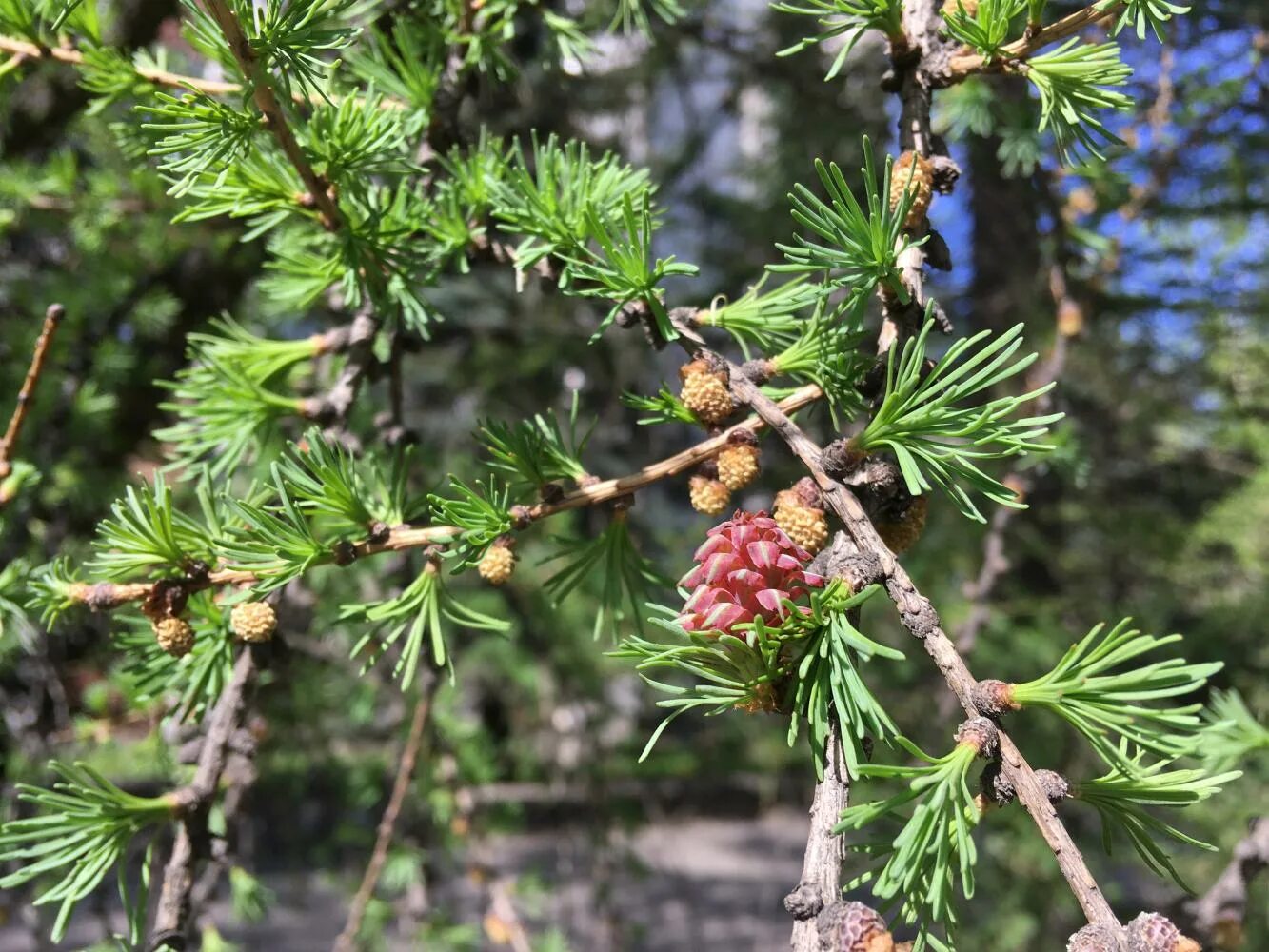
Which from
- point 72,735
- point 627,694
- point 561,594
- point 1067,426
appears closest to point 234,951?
point 72,735

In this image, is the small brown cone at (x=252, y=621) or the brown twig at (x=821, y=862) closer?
the brown twig at (x=821, y=862)

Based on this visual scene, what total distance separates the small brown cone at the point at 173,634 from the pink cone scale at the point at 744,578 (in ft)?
0.94

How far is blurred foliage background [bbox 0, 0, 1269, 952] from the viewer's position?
3.34 ft

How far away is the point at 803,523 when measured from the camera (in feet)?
1.43

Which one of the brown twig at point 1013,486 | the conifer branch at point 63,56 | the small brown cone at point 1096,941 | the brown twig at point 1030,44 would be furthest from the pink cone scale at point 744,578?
the brown twig at point 1013,486

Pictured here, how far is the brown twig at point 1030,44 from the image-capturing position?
0.43m

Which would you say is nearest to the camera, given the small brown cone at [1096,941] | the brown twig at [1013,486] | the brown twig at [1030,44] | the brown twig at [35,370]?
the small brown cone at [1096,941]

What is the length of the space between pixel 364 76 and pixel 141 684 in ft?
1.38

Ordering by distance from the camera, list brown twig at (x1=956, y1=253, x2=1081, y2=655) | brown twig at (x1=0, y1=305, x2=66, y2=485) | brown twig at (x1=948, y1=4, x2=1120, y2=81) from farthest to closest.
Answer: brown twig at (x1=956, y1=253, x2=1081, y2=655) → brown twig at (x1=0, y1=305, x2=66, y2=485) → brown twig at (x1=948, y1=4, x2=1120, y2=81)

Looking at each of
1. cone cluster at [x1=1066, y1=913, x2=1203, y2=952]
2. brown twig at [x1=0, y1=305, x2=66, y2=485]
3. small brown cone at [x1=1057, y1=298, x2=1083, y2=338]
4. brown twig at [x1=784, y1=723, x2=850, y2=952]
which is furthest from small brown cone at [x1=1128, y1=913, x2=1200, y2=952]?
small brown cone at [x1=1057, y1=298, x2=1083, y2=338]

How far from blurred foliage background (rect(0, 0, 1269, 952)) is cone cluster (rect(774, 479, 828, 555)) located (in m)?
0.09

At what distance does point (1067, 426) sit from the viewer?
1.01m

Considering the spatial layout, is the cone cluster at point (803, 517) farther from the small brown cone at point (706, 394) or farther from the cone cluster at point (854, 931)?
the cone cluster at point (854, 931)

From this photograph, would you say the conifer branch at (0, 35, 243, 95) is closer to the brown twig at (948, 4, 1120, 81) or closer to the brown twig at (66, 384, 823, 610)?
the brown twig at (66, 384, 823, 610)
